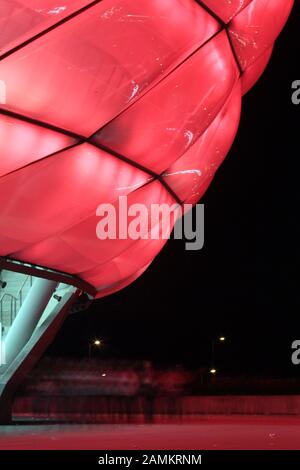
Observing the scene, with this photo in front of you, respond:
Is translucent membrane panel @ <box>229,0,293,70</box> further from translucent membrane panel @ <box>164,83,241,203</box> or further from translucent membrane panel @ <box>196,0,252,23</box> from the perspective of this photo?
translucent membrane panel @ <box>164,83,241,203</box>

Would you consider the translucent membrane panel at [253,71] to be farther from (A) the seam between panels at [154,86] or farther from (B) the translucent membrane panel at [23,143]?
Result: (B) the translucent membrane panel at [23,143]

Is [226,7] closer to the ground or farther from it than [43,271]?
farther from it

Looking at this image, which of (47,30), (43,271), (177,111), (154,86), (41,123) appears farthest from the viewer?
(43,271)

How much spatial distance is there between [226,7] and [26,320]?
13.1 meters

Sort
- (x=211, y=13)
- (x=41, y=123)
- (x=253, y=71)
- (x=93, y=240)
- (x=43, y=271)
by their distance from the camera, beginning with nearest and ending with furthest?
(x=41, y=123)
(x=211, y=13)
(x=93, y=240)
(x=43, y=271)
(x=253, y=71)

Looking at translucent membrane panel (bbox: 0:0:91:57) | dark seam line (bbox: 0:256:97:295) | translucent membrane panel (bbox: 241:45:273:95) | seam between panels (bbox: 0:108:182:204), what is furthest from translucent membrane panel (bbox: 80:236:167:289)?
translucent membrane panel (bbox: 0:0:91:57)

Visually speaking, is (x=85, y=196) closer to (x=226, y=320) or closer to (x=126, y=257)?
(x=126, y=257)

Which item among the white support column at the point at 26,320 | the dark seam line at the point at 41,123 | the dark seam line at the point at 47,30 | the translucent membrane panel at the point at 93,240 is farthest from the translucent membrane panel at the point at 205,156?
the white support column at the point at 26,320

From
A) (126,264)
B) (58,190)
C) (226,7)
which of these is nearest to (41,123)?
(58,190)

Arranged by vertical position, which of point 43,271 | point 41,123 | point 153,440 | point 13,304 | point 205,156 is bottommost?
point 153,440

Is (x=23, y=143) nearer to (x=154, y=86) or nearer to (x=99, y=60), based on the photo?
(x=99, y=60)

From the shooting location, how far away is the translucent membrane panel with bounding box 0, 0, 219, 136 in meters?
9.62

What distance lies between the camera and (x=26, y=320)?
21781 mm

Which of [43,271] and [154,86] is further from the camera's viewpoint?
[43,271]
